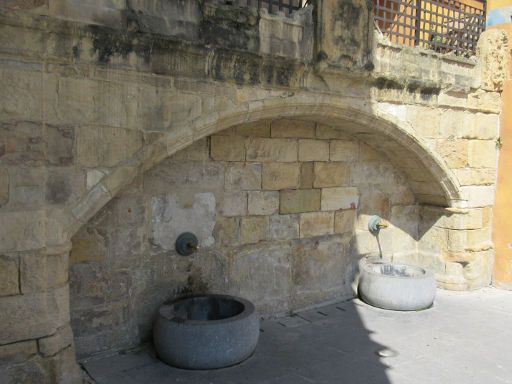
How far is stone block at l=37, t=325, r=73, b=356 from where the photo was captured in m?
2.98

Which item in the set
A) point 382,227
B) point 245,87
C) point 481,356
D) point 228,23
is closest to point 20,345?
point 245,87

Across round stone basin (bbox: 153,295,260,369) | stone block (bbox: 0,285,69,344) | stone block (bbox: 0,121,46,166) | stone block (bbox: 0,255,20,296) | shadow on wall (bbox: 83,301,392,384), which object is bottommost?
shadow on wall (bbox: 83,301,392,384)

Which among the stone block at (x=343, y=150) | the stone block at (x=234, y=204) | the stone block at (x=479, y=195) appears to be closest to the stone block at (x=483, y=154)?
the stone block at (x=479, y=195)

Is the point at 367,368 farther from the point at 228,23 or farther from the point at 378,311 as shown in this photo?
the point at 228,23

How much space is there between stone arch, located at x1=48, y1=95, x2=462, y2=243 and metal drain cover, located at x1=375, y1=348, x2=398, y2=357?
81.5 inches

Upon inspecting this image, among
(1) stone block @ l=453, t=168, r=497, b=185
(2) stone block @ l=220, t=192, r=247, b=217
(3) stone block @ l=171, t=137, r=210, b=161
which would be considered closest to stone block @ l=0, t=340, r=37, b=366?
(3) stone block @ l=171, t=137, r=210, b=161

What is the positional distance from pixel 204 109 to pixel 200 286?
1688mm

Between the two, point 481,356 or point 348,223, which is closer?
point 481,356

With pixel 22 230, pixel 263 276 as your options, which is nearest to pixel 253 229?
pixel 263 276

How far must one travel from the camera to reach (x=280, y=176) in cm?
485

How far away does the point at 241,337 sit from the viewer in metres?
3.71

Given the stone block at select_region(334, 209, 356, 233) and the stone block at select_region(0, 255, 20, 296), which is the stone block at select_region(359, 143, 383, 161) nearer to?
the stone block at select_region(334, 209, 356, 233)

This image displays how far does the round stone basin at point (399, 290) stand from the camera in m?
5.09

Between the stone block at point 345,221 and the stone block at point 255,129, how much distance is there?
51.8 inches
